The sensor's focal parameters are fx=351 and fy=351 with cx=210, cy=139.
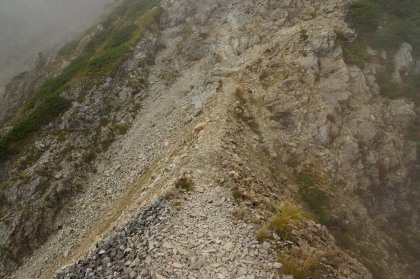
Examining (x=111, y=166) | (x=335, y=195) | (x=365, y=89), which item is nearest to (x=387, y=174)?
(x=335, y=195)

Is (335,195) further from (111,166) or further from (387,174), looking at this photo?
(111,166)

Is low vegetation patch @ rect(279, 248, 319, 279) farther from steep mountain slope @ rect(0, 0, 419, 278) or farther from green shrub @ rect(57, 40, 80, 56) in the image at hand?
green shrub @ rect(57, 40, 80, 56)

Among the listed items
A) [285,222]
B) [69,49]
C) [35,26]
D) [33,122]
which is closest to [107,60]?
[33,122]

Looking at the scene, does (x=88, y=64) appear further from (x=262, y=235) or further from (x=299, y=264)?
(x=299, y=264)

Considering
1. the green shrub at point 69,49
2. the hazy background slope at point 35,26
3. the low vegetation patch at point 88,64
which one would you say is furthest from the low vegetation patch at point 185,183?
the hazy background slope at point 35,26

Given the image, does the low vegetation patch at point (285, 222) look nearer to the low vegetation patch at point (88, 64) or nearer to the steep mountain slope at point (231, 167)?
the steep mountain slope at point (231, 167)

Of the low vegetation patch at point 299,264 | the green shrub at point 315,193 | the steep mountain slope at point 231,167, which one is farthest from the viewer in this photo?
the green shrub at point 315,193
